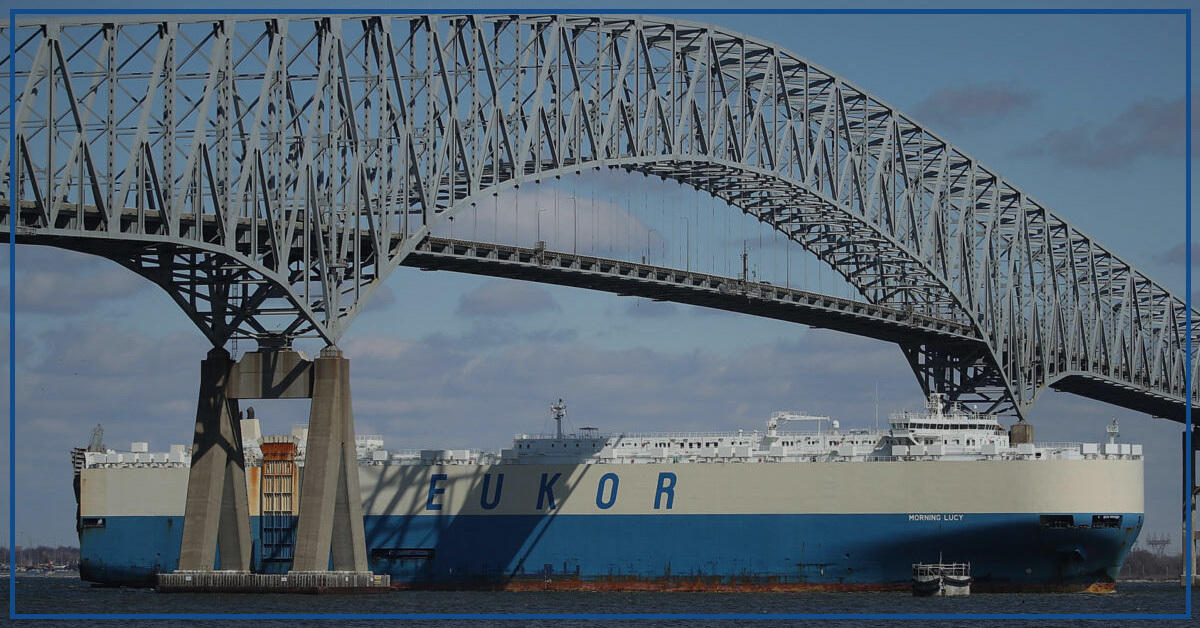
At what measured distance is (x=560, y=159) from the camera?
76812 mm

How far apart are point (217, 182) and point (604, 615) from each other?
19818 mm

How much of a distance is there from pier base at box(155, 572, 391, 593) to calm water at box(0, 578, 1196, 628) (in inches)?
15.9

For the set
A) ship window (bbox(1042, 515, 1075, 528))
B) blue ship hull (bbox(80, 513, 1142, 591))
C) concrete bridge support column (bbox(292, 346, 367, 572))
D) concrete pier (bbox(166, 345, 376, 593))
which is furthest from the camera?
blue ship hull (bbox(80, 513, 1142, 591))

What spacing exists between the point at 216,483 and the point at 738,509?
24.6 m

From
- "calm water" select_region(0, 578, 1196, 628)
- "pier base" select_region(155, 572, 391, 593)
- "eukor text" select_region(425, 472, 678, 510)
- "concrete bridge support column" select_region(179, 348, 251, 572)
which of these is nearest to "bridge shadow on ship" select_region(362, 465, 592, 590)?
"eukor text" select_region(425, 472, 678, 510)

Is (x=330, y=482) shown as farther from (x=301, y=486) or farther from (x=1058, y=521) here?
(x=1058, y=521)

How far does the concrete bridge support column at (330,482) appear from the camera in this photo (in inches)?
2584

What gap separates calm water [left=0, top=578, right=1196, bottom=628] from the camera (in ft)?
205

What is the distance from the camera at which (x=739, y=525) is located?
270 feet

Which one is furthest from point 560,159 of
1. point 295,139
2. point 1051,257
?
point 1051,257

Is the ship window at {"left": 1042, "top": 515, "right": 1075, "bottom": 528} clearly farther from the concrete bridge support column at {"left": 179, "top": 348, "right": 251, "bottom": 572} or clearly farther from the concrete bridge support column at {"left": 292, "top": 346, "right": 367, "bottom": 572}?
the concrete bridge support column at {"left": 179, "top": 348, "right": 251, "bottom": 572}

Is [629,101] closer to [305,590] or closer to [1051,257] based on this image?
[305,590]

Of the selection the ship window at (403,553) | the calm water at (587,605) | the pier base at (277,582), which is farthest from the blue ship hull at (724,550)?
the pier base at (277,582)

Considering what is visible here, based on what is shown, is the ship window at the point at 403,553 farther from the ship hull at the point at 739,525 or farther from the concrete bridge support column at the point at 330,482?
the concrete bridge support column at the point at 330,482
